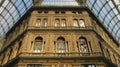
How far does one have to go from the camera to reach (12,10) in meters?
45.6

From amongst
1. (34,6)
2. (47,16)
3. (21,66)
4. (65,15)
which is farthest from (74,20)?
(21,66)

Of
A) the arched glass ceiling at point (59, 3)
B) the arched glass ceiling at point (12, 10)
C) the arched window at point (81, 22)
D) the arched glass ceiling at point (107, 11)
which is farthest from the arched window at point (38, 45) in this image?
the arched glass ceiling at point (107, 11)

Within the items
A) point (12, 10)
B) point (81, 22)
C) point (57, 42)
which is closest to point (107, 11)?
point (81, 22)

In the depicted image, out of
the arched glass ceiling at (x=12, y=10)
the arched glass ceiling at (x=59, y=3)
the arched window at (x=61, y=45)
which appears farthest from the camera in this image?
the arched glass ceiling at (x=12, y=10)

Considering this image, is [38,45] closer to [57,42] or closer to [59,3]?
[57,42]

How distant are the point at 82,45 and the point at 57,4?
10.0 metres

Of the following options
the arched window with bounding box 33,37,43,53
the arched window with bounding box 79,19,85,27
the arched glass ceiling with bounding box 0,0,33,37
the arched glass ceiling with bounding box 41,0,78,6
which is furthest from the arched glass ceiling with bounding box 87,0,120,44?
the arched window with bounding box 33,37,43,53

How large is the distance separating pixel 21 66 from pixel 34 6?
12.7 metres

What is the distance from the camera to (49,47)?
32.2 meters

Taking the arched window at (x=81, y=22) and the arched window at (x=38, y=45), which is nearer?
the arched window at (x=38, y=45)

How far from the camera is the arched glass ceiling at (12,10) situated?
43088 mm

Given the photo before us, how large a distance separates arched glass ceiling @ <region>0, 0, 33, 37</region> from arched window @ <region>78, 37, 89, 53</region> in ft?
41.3

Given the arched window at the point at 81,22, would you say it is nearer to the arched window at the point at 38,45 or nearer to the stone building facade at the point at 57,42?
the stone building facade at the point at 57,42

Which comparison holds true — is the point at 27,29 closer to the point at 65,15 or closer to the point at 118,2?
the point at 65,15
